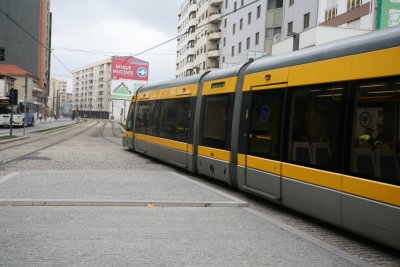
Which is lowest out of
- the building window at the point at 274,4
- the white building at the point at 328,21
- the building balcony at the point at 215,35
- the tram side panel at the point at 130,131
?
the tram side panel at the point at 130,131

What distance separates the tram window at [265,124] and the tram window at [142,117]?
8603 millimetres

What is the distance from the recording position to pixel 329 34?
22781mm

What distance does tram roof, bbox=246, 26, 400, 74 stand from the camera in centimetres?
556

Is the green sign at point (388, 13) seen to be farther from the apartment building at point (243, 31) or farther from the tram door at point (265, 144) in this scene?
the apartment building at point (243, 31)

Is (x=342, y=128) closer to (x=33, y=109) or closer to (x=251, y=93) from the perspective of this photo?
(x=251, y=93)

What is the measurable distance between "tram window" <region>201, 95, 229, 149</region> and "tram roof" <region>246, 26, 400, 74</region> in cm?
166

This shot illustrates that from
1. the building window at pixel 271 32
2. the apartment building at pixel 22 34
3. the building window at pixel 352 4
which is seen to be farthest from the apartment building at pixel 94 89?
the building window at pixel 352 4

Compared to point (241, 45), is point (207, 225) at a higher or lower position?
lower

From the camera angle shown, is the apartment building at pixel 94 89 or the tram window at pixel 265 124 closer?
the tram window at pixel 265 124

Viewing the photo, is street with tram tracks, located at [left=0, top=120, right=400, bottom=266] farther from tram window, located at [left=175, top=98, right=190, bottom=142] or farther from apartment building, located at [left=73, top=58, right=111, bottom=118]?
apartment building, located at [left=73, top=58, right=111, bottom=118]

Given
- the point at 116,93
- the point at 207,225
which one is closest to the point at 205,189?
the point at 207,225

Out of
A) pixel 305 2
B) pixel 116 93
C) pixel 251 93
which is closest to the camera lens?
pixel 251 93

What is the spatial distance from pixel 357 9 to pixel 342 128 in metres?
20.1

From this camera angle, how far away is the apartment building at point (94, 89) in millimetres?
143750
